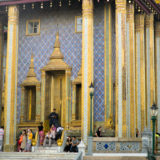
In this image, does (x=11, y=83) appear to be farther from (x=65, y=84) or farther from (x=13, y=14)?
(x=13, y=14)

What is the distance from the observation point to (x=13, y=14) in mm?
34000

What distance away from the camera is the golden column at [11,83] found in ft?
107

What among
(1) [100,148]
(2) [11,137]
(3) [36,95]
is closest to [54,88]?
(3) [36,95]

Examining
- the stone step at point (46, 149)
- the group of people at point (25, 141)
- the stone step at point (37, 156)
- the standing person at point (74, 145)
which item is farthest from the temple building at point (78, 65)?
the stone step at point (37, 156)

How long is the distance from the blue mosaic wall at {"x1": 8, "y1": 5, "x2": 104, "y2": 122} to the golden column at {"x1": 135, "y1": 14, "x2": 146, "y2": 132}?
14.4ft

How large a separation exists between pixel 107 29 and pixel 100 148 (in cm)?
939

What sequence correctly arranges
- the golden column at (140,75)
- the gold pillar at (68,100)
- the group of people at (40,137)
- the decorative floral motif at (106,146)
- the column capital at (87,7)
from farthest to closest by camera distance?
the golden column at (140,75)
the gold pillar at (68,100)
the column capital at (87,7)
the group of people at (40,137)
the decorative floral motif at (106,146)

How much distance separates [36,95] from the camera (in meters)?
34.6

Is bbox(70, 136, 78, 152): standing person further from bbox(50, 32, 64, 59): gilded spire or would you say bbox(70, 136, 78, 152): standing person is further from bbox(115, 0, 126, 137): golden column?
bbox(50, 32, 64, 59): gilded spire

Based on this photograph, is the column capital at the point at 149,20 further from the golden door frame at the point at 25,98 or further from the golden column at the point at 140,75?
the golden door frame at the point at 25,98

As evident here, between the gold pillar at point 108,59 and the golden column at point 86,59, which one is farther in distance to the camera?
the gold pillar at point 108,59

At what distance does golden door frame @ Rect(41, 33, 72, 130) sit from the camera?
33469mm

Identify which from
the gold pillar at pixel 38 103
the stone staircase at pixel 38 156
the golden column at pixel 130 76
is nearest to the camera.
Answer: the stone staircase at pixel 38 156

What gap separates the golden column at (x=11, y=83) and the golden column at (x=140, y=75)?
9.02m
